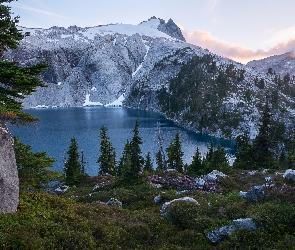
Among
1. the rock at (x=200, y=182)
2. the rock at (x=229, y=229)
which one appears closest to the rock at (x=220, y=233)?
the rock at (x=229, y=229)

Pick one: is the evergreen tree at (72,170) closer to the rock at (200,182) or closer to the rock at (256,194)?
the rock at (200,182)

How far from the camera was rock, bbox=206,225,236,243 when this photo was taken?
13988 mm

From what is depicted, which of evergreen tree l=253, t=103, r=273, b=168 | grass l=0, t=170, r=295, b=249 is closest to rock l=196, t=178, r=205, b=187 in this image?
grass l=0, t=170, r=295, b=249

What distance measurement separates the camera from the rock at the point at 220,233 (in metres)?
14.0

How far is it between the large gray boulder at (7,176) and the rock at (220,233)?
10.7m

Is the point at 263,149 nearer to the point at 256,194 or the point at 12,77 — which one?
the point at 256,194

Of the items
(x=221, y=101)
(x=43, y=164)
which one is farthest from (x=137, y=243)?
(x=221, y=101)

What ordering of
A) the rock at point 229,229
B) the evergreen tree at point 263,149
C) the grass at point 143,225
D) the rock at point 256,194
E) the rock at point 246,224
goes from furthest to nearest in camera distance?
the evergreen tree at point 263,149 → the rock at point 256,194 → the rock at point 229,229 → the rock at point 246,224 → the grass at point 143,225

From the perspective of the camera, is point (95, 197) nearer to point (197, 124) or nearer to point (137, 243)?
point (137, 243)

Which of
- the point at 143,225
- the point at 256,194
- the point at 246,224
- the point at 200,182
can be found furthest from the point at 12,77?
the point at 200,182

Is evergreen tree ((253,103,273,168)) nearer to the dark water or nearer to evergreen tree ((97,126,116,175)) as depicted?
evergreen tree ((97,126,116,175))

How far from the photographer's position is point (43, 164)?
52.2 feet

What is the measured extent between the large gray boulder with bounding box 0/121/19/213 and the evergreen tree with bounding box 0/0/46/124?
44.9 inches

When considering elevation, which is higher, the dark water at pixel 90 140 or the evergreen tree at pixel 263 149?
the evergreen tree at pixel 263 149
